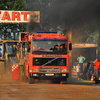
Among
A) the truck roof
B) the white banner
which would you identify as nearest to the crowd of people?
the truck roof

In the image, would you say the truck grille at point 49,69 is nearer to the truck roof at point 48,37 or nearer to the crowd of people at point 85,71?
the truck roof at point 48,37

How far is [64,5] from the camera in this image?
79.9 feet

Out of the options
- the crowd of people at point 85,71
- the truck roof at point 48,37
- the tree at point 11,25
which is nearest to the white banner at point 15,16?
the tree at point 11,25

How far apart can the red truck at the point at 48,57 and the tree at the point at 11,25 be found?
2823cm

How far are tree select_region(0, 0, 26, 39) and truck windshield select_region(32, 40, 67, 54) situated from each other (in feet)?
92.8

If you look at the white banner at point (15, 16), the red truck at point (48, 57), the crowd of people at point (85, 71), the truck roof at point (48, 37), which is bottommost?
the crowd of people at point (85, 71)

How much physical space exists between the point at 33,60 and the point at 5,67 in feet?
19.6

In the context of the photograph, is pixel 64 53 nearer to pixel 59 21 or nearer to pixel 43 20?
pixel 59 21

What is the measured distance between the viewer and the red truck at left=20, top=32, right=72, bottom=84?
18.8 m

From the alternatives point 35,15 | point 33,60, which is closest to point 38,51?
point 33,60

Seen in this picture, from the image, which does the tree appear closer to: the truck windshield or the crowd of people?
the crowd of people

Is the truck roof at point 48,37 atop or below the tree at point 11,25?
below

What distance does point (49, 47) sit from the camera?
1881 cm

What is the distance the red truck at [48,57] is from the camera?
1877 centimetres
